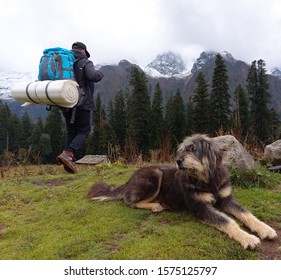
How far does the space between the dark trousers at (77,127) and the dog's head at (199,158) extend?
13.7ft

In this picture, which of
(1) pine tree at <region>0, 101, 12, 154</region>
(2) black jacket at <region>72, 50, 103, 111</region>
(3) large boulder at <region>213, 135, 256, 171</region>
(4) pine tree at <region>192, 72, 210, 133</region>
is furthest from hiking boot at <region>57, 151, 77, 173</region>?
(1) pine tree at <region>0, 101, 12, 154</region>

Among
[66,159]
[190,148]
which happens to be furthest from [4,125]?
[190,148]

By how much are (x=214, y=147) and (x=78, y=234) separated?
266 centimetres

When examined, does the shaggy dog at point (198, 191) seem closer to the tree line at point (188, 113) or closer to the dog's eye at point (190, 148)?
the dog's eye at point (190, 148)

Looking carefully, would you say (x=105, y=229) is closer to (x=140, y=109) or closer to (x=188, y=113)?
(x=140, y=109)

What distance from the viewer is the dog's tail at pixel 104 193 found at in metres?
6.79

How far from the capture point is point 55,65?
7805 millimetres

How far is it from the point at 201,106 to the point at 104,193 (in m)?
44.7

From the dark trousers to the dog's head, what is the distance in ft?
13.7

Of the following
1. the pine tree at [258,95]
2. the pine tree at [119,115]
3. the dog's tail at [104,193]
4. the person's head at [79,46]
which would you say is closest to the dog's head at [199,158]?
the dog's tail at [104,193]

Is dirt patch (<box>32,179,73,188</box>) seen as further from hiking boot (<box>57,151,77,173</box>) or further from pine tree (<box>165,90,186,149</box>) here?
pine tree (<box>165,90,186,149</box>)

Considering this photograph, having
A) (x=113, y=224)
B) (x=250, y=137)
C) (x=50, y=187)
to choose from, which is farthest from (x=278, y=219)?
(x=250, y=137)

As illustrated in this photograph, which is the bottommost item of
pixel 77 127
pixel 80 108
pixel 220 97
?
pixel 77 127
